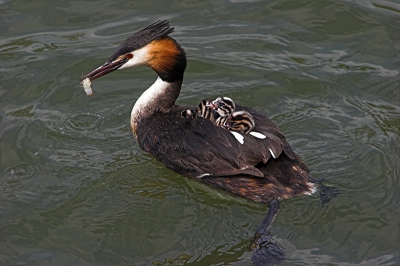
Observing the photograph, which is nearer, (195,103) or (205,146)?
(205,146)

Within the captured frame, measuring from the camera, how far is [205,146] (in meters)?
5.66

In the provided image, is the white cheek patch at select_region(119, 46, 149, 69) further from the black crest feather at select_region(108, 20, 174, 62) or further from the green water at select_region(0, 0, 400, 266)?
the green water at select_region(0, 0, 400, 266)

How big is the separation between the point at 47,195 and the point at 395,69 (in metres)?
4.26

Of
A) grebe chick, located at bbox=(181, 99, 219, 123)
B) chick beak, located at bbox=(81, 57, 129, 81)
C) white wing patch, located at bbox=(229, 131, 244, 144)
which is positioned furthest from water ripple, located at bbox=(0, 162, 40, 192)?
white wing patch, located at bbox=(229, 131, 244, 144)

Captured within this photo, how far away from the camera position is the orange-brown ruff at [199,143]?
552cm

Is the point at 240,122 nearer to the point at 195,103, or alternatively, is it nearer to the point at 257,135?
the point at 257,135

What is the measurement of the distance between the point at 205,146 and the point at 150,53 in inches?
45.4

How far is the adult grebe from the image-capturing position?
18.1 feet

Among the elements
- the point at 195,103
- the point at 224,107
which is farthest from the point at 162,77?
the point at 224,107

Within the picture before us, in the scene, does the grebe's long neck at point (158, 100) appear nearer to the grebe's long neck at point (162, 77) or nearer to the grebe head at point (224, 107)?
the grebe's long neck at point (162, 77)

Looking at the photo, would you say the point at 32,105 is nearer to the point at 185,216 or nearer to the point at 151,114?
the point at 151,114

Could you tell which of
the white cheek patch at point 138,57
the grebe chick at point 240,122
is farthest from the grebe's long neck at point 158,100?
the grebe chick at point 240,122

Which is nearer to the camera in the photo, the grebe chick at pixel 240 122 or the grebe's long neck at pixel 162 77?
the grebe chick at pixel 240 122

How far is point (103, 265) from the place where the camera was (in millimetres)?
5148
